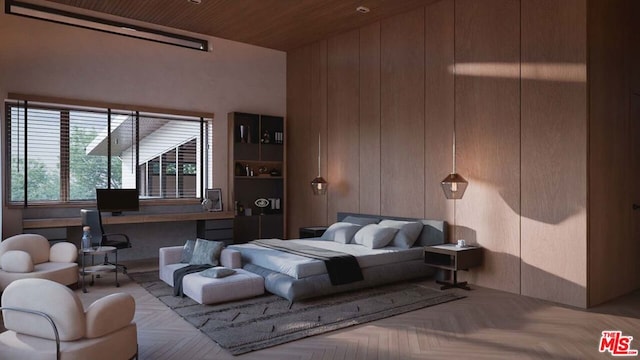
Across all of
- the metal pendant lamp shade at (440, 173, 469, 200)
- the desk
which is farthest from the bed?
the desk

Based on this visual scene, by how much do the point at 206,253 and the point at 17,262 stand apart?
1945 mm

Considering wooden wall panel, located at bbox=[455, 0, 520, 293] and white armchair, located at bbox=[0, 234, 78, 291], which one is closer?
white armchair, located at bbox=[0, 234, 78, 291]

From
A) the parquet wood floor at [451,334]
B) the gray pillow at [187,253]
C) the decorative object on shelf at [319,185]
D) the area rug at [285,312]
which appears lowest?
the parquet wood floor at [451,334]

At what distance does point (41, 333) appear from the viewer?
8.70 ft

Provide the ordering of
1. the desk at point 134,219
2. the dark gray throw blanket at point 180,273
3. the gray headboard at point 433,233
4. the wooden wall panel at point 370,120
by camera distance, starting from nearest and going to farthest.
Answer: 1. the dark gray throw blanket at point 180,273
2. the gray headboard at point 433,233
3. the desk at point 134,219
4. the wooden wall panel at point 370,120

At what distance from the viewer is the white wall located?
6582 millimetres

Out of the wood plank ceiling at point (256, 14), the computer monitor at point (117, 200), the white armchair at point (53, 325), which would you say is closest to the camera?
the white armchair at point (53, 325)

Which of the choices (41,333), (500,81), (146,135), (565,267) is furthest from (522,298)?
(146,135)

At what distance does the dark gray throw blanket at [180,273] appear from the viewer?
5.04m

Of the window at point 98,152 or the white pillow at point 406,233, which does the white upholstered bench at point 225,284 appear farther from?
the window at point 98,152

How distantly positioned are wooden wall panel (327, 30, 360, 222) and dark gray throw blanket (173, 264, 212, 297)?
3.11 m

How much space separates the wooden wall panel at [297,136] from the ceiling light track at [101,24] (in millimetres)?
1785

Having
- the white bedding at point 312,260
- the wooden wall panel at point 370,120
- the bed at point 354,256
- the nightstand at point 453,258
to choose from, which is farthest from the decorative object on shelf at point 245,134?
the nightstand at point 453,258

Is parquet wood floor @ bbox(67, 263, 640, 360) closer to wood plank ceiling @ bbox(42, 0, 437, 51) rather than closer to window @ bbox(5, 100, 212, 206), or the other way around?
window @ bbox(5, 100, 212, 206)
